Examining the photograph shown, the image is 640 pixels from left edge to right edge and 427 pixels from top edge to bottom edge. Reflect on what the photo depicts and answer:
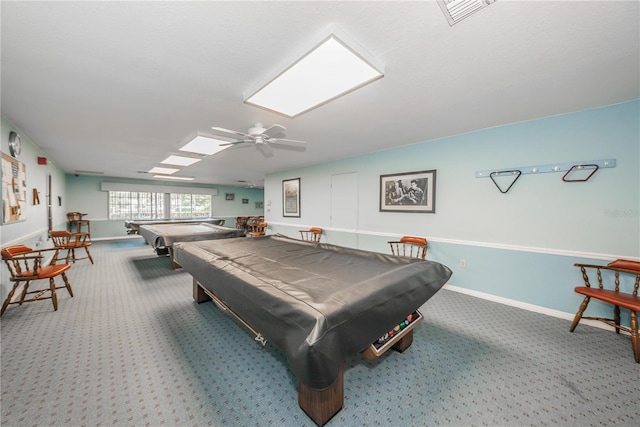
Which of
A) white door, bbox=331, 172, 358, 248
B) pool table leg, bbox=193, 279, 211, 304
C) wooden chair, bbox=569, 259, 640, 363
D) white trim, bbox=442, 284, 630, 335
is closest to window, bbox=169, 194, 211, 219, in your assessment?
white door, bbox=331, 172, 358, 248

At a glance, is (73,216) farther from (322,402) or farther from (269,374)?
(322,402)

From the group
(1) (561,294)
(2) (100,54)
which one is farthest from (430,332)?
(2) (100,54)

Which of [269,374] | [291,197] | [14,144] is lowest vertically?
[269,374]

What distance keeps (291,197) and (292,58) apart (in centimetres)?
505

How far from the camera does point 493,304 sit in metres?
3.03

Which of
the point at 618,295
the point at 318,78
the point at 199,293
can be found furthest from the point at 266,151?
the point at 618,295

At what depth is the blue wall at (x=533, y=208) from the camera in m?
2.40

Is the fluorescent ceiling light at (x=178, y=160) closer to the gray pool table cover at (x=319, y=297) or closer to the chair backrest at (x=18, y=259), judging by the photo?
the chair backrest at (x=18, y=259)

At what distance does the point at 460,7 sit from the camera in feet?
4.09

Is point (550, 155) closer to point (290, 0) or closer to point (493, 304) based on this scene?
point (493, 304)

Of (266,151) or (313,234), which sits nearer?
(266,151)

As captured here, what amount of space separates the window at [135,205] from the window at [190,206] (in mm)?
461

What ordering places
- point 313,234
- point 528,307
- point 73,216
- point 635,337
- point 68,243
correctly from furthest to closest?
point 73,216 < point 313,234 < point 68,243 < point 528,307 < point 635,337

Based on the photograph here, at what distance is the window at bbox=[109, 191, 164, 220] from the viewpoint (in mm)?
8531
